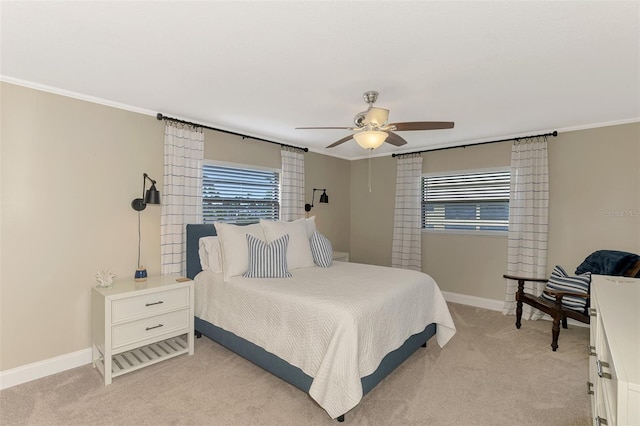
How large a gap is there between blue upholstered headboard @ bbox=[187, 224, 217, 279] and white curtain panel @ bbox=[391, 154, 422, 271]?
304 centimetres

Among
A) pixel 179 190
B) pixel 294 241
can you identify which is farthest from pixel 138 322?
pixel 294 241

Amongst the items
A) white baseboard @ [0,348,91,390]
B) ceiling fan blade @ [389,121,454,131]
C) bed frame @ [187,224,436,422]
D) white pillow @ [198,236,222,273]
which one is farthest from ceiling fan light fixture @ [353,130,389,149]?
white baseboard @ [0,348,91,390]

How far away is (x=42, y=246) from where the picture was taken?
2635mm

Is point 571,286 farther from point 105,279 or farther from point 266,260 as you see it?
point 105,279

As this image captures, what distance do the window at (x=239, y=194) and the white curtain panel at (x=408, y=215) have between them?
6.58ft

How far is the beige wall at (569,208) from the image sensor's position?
352cm

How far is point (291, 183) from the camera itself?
4.66 meters

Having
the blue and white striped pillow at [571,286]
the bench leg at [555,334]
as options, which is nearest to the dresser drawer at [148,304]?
the bench leg at [555,334]

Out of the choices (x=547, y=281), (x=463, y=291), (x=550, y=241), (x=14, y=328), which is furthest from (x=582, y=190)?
(x=14, y=328)

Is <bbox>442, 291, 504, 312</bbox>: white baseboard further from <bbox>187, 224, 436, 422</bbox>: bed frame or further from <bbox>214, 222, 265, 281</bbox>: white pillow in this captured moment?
<bbox>214, 222, 265, 281</bbox>: white pillow

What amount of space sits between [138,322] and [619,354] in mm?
3052

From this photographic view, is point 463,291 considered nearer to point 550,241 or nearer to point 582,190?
point 550,241

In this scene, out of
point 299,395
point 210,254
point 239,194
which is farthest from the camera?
point 239,194

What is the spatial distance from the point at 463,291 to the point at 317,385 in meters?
3.42
